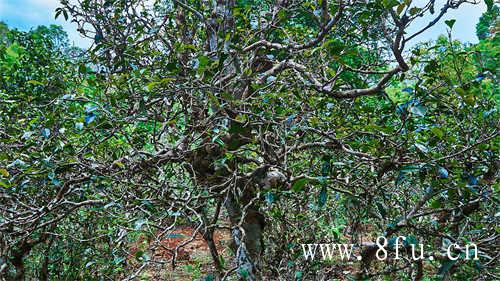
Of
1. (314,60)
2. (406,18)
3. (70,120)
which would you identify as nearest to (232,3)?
(314,60)

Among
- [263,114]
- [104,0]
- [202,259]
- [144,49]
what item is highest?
[104,0]

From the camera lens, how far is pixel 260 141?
A: 158cm

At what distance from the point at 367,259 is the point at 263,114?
83cm

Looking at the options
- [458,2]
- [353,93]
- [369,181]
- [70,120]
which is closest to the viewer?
[458,2]

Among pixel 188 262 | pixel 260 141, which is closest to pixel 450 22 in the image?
pixel 260 141

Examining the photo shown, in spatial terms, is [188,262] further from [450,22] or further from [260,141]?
[450,22]

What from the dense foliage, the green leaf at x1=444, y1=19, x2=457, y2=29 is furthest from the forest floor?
the green leaf at x1=444, y1=19, x2=457, y2=29

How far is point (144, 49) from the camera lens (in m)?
2.17

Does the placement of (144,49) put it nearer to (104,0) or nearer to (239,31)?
(104,0)

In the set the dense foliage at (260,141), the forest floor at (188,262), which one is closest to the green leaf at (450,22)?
the dense foliage at (260,141)

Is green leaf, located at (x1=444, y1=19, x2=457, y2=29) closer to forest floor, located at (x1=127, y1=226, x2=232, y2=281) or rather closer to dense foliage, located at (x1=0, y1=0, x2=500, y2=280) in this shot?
dense foliage, located at (x1=0, y1=0, x2=500, y2=280)

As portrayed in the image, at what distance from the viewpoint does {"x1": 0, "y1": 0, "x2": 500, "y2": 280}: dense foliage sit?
1372mm

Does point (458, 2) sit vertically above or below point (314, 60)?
below

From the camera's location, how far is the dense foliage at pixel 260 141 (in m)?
1.37
